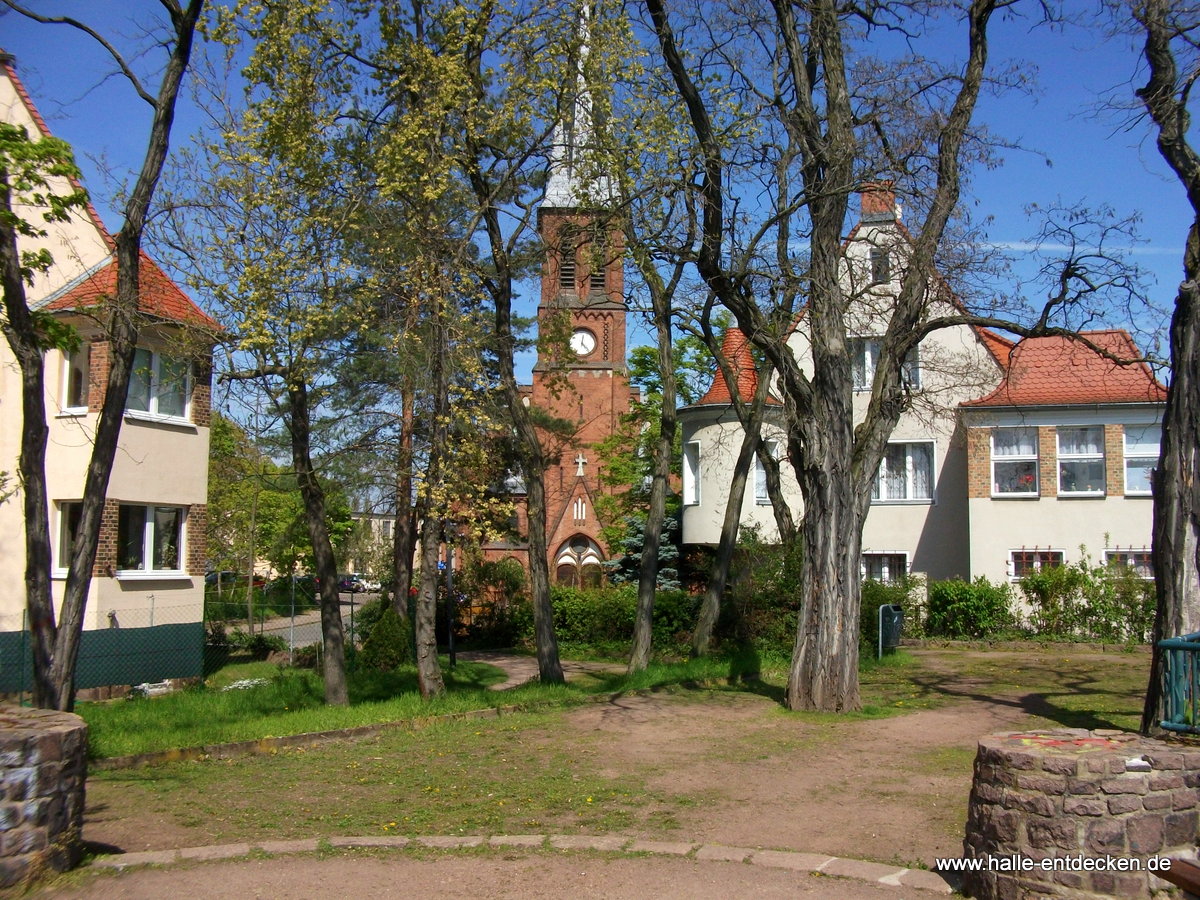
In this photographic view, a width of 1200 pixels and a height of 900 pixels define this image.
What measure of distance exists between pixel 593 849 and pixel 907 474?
23128 millimetres

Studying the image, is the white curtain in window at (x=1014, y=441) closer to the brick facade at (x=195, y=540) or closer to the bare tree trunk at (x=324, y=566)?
the bare tree trunk at (x=324, y=566)

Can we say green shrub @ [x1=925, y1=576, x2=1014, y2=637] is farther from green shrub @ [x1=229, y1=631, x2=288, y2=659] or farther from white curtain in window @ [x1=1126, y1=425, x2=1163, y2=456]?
green shrub @ [x1=229, y1=631, x2=288, y2=659]

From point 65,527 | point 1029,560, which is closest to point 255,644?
point 65,527

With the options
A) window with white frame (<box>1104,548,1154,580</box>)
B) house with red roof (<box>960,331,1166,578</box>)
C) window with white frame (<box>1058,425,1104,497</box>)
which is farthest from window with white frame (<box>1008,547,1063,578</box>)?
window with white frame (<box>1058,425,1104,497</box>)

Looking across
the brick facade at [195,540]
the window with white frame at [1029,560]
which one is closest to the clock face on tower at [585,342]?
the window with white frame at [1029,560]

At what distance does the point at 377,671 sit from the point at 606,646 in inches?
259

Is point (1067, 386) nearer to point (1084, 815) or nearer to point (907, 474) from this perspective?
point (907, 474)

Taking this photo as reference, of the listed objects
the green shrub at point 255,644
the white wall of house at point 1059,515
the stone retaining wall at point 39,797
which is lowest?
the green shrub at point 255,644

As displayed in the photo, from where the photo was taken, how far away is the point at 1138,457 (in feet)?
84.0

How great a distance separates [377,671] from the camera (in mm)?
21312

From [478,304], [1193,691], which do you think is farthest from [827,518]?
[478,304]

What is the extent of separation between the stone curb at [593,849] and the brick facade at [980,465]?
67.8ft

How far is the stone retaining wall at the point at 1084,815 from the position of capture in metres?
6.02

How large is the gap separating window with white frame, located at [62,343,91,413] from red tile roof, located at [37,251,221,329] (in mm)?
1108
